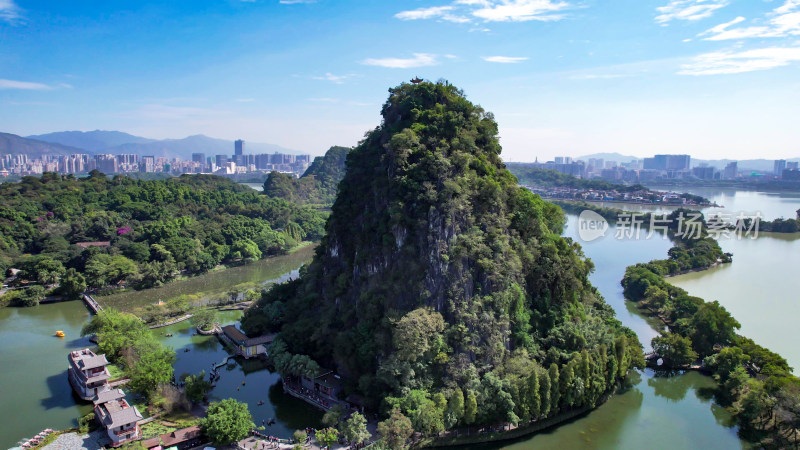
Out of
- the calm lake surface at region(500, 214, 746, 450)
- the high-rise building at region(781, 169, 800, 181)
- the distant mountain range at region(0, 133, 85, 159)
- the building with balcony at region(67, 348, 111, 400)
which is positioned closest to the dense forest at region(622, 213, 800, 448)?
the calm lake surface at region(500, 214, 746, 450)

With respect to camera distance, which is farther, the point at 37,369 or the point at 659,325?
the point at 659,325

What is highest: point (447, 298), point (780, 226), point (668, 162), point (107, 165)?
point (668, 162)

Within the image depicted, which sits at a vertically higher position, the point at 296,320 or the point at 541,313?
the point at 541,313

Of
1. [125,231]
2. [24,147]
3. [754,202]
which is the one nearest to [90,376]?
[125,231]

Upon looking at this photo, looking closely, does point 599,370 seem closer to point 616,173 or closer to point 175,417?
point 175,417

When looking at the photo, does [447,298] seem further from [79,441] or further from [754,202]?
[754,202]

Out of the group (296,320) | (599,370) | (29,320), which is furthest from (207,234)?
(599,370)

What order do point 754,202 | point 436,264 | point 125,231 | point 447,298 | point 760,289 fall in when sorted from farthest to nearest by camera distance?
1. point 754,202
2. point 125,231
3. point 760,289
4. point 436,264
5. point 447,298

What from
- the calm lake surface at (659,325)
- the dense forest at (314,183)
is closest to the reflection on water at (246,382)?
the calm lake surface at (659,325)
